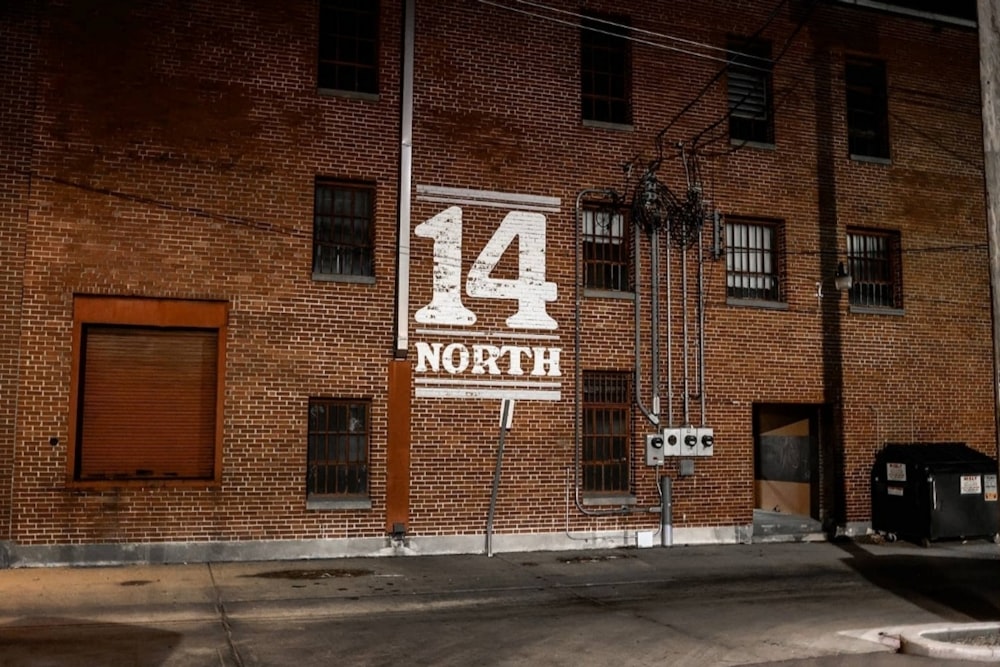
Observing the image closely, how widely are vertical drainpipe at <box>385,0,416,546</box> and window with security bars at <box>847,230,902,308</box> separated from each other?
873cm

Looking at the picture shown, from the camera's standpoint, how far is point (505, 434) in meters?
14.6

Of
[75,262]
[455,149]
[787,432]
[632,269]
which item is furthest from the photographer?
[787,432]

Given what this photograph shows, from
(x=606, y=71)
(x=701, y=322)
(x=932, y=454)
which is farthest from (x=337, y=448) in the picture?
(x=932, y=454)

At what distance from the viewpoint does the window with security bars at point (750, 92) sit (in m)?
17.0

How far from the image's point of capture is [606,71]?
53.7 ft

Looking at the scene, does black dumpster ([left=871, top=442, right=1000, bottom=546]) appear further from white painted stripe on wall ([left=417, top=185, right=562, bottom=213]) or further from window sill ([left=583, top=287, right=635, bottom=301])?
white painted stripe on wall ([left=417, top=185, right=562, bottom=213])

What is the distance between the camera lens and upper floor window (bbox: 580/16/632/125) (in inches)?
638

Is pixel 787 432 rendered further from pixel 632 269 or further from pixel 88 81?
pixel 88 81

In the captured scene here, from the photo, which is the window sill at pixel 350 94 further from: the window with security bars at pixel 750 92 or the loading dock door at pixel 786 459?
the loading dock door at pixel 786 459

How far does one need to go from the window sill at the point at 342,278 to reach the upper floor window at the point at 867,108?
999 cm

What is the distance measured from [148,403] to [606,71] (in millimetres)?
9623

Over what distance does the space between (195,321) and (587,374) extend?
6.42 m

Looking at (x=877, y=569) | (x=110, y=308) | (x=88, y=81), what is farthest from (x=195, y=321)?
(x=877, y=569)

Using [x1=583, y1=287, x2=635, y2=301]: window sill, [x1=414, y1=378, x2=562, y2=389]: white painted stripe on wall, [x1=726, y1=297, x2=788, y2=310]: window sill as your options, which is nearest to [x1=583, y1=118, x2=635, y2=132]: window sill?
[x1=583, y1=287, x2=635, y2=301]: window sill
